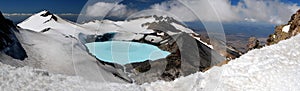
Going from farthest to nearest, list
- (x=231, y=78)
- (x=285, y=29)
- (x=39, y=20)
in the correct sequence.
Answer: (x=39, y=20) → (x=285, y=29) → (x=231, y=78)

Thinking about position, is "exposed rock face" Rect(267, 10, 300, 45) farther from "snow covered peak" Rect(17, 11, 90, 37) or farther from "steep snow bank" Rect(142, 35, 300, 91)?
"snow covered peak" Rect(17, 11, 90, 37)

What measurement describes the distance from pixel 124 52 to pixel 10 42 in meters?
14.0

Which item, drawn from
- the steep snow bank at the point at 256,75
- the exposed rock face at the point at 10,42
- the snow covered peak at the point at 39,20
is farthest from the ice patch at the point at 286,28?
the snow covered peak at the point at 39,20

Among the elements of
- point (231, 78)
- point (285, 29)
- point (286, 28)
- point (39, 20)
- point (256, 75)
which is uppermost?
point (256, 75)

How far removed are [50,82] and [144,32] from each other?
34561 mm

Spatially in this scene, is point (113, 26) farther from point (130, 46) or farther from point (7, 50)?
point (7, 50)

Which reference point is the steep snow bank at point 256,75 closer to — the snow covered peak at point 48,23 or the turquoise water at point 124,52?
the turquoise water at point 124,52

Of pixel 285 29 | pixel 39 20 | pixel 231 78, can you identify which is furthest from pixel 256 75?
pixel 39 20

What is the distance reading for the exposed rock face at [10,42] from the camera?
101ft

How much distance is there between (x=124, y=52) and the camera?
1645 inches

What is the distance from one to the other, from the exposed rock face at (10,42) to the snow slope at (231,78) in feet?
22.9

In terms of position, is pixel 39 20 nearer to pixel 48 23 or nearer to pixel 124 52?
pixel 48 23

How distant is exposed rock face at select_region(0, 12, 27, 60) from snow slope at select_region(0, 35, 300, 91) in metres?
6.98

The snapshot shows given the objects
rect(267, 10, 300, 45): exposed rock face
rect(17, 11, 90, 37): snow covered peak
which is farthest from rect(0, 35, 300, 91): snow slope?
rect(17, 11, 90, 37): snow covered peak
